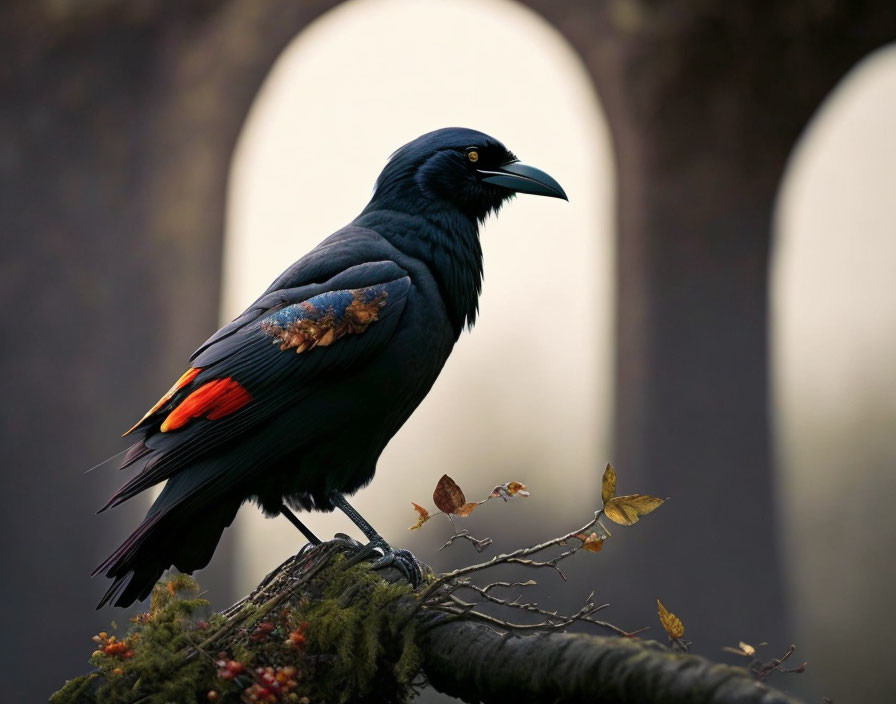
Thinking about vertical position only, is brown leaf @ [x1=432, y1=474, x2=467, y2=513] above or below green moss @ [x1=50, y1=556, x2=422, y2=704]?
above

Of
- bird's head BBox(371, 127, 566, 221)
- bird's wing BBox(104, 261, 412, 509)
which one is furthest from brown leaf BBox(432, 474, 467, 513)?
bird's head BBox(371, 127, 566, 221)

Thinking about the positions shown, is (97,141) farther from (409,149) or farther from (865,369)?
(865,369)

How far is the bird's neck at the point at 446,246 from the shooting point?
126 cm

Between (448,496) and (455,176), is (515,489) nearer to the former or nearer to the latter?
(448,496)

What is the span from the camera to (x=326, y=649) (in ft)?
3.18

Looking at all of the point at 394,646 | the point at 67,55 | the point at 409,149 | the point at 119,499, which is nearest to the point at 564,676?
the point at 394,646

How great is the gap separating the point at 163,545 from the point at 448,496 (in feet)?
1.23

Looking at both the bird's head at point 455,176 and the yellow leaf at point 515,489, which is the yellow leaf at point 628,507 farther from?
the bird's head at point 455,176

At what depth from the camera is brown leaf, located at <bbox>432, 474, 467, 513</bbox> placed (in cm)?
93

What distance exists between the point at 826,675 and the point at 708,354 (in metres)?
1.24

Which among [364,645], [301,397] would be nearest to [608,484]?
[364,645]

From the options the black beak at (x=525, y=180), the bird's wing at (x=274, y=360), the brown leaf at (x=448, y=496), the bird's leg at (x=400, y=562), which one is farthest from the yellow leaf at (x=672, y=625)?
the black beak at (x=525, y=180)

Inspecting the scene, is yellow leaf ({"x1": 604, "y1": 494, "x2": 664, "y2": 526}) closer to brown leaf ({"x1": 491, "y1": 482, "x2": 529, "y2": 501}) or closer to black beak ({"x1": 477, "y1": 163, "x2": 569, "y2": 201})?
brown leaf ({"x1": 491, "y1": 482, "x2": 529, "y2": 501})

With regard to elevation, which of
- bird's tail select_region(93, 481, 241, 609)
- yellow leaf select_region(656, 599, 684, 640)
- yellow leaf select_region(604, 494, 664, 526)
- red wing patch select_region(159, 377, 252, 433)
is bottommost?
yellow leaf select_region(656, 599, 684, 640)
